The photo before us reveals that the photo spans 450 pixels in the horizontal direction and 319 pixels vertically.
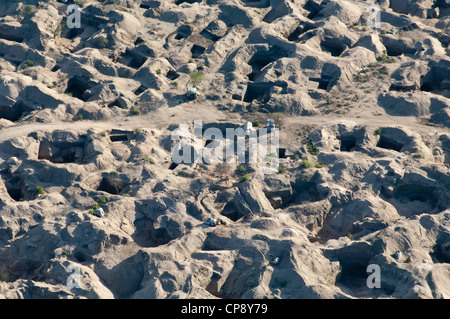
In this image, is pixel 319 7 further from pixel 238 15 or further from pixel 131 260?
pixel 131 260

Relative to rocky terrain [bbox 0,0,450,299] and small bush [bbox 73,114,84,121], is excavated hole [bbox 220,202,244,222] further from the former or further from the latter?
small bush [bbox 73,114,84,121]

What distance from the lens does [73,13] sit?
8888cm

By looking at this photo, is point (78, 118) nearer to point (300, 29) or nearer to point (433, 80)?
point (300, 29)

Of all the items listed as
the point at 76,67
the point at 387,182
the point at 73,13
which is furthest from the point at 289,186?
the point at 73,13

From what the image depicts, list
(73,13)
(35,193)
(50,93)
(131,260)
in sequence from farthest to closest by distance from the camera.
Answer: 1. (73,13)
2. (50,93)
3. (35,193)
4. (131,260)

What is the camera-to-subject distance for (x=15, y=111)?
76062 millimetres

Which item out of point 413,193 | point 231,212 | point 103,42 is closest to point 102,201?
point 231,212

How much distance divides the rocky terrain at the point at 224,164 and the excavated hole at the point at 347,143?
31cm

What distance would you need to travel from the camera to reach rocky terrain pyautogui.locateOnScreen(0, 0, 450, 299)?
2395 inches

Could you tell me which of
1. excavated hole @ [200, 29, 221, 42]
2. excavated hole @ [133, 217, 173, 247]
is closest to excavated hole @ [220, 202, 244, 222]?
excavated hole @ [133, 217, 173, 247]

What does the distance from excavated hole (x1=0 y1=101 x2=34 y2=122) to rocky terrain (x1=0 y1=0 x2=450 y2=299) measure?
0.20m

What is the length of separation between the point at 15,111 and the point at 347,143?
3162 cm

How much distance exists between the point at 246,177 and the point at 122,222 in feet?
37.7

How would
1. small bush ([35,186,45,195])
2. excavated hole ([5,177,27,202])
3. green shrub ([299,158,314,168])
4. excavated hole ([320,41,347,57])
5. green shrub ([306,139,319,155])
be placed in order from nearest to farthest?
small bush ([35,186,45,195]) → excavated hole ([5,177,27,202]) → green shrub ([299,158,314,168]) → green shrub ([306,139,319,155]) → excavated hole ([320,41,347,57])
